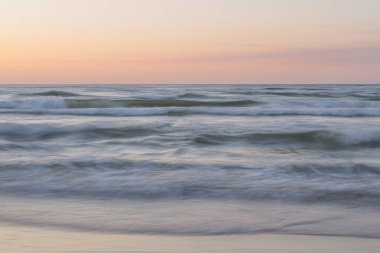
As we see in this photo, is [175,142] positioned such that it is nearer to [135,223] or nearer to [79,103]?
[135,223]

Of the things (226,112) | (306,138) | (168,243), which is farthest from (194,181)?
(226,112)

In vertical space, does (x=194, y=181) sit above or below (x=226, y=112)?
above

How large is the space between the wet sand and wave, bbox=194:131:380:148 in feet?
21.5

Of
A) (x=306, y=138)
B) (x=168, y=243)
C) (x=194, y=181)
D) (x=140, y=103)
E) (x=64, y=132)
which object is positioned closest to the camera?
(x=168, y=243)

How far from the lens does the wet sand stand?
155 inches

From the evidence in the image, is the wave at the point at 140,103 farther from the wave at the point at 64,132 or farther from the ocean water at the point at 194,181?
the ocean water at the point at 194,181

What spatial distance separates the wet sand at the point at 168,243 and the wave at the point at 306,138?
6.54 metres

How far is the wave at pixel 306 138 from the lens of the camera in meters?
11.1

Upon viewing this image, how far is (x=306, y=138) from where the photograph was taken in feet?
39.8

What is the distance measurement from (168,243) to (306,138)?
834 centimetres

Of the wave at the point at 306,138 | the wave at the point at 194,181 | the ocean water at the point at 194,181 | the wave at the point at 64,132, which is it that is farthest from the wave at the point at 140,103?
the wave at the point at 194,181

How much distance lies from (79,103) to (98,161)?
55.5ft

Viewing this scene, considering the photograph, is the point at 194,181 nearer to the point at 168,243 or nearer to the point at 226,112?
the point at 168,243

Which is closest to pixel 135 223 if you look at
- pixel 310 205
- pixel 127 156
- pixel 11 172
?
pixel 310 205
